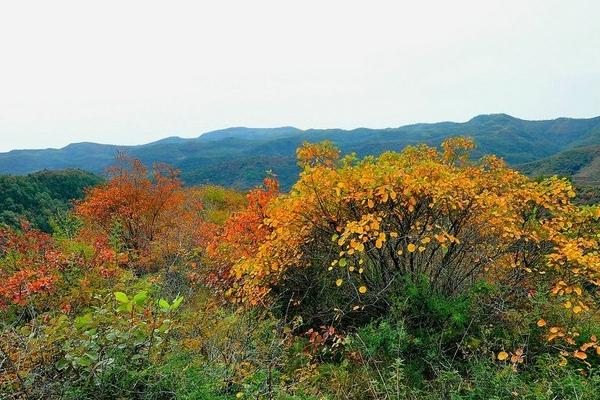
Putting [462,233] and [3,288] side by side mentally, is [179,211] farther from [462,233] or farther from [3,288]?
[462,233]

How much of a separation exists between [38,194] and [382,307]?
4893cm

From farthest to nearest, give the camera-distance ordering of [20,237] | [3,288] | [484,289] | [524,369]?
1. [20,237]
2. [3,288]
3. [484,289]
4. [524,369]

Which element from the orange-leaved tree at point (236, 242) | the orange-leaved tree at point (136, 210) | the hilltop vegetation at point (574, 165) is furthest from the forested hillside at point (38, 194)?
the hilltop vegetation at point (574, 165)

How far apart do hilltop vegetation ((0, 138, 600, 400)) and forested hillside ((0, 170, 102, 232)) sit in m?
27.1

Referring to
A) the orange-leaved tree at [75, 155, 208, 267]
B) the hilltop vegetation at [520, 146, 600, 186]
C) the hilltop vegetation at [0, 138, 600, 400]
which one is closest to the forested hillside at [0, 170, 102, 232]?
the orange-leaved tree at [75, 155, 208, 267]

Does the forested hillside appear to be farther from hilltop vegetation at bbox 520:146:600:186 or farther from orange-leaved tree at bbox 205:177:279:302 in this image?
hilltop vegetation at bbox 520:146:600:186

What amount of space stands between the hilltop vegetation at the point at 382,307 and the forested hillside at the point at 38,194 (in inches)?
1067

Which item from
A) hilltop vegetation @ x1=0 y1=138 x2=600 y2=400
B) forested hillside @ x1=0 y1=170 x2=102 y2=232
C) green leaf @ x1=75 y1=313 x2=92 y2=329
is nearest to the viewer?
green leaf @ x1=75 y1=313 x2=92 y2=329

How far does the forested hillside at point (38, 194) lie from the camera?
111 ft

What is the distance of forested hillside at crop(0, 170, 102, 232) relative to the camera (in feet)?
111

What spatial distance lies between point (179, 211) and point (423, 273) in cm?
1421

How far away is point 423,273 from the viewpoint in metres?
5.23

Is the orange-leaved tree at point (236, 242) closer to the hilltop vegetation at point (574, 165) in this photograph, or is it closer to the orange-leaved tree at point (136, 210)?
the orange-leaved tree at point (136, 210)

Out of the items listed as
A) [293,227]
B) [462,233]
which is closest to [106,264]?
[293,227]
